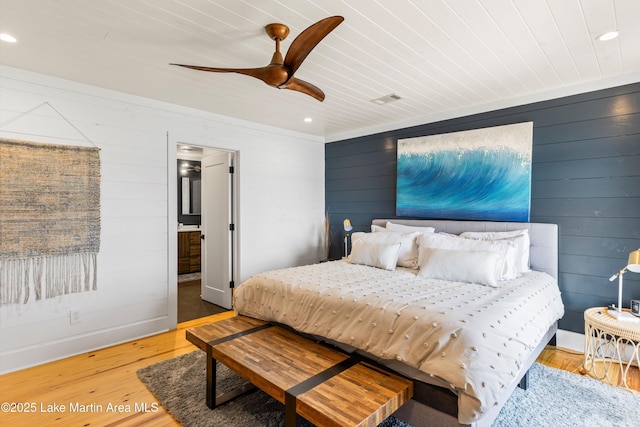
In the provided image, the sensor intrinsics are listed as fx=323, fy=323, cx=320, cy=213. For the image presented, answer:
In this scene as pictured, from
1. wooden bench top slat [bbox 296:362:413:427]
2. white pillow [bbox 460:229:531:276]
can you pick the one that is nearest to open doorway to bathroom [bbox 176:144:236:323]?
wooden bench top slat [bbox 296:362:413:427]

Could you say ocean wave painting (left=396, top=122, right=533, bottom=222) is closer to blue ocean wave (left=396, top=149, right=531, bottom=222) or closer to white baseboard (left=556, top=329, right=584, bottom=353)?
blue ocean wave (left=396, top=149, right=531, bottom=222)

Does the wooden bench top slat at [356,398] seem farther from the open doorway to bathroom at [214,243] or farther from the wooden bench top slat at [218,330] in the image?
the open doorway to bathroom at [214,243]

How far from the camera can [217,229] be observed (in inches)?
179

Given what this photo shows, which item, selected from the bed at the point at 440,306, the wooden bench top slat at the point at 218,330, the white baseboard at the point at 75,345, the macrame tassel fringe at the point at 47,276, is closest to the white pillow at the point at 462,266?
the bed at the point at 440,306

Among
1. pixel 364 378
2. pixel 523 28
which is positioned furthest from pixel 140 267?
pixel 523 28

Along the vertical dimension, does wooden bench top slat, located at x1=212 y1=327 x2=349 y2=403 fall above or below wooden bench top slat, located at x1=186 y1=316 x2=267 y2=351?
above

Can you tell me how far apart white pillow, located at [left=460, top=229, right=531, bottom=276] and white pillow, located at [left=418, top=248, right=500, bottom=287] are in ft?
1.35

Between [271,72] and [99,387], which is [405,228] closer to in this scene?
[271,72]

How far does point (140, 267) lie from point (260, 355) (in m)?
2.02

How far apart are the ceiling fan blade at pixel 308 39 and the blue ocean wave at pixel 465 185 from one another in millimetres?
2499

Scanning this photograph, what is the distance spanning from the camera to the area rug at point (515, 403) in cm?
204

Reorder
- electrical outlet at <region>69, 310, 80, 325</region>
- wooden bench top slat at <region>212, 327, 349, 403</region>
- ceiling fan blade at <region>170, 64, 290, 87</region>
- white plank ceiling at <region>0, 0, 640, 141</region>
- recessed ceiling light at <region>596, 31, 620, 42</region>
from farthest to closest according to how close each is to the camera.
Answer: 1. electrical outlet at <region>69, 310, 80, 325</region>
2. recessed ceiling light at <region>596, 31, 620, 42</region>
3. ceiling fan blade at <region>170, 64, 290, 87</region>
4. white plank ceiling at <region>0, 0, 640, 141</region>
5. wooden bench top slat at <region>212, 327, 349, 403</region>

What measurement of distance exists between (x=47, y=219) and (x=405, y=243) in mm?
3380

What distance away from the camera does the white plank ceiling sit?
1.90 metres
